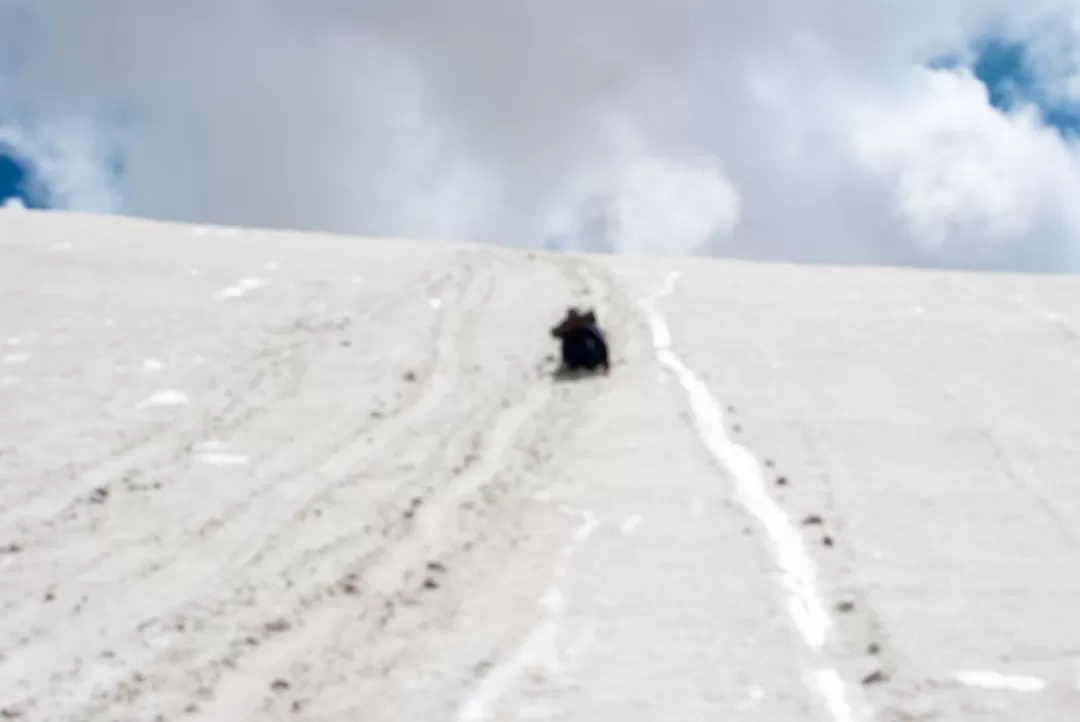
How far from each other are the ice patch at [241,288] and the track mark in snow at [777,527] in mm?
5263

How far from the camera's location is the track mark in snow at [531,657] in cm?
583

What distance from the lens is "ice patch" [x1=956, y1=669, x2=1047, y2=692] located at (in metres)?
5.98

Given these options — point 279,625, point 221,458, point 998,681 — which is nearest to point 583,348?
point 221,458

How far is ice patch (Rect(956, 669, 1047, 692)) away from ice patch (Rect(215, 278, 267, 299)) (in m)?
10.8

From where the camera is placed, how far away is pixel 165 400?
35.4 ft

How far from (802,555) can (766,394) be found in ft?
13.2

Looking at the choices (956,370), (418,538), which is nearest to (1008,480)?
(956,370)

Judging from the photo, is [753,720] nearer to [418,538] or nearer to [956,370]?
[418,538]

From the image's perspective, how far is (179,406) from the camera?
10648 millimetres

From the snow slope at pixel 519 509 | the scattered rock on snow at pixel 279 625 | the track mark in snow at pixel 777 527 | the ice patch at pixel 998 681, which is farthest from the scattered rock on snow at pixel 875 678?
the scattered rock on snow at pixel 279 625

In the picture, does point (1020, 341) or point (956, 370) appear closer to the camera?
point (956, 370)

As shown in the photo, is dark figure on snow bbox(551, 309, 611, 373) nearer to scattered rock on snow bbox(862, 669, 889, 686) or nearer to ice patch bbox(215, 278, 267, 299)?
ice patch bbox(215, 278, 267, 299)

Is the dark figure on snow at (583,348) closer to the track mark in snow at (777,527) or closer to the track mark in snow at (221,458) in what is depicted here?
the track mark in snow at (777,527)

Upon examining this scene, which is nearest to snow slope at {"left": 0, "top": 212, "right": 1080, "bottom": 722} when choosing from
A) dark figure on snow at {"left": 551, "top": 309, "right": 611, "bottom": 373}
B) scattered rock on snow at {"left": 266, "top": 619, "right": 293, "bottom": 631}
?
scattered rock on snow at {"left": 266, "top": 619, "right": 293, "bottom": 631}
